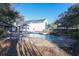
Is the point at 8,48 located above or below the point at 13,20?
below

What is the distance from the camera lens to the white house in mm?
1732

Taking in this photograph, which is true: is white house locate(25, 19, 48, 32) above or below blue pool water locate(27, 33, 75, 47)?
above

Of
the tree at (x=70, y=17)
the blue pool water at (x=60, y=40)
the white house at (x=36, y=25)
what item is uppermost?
the tree at (x=70, y=17)

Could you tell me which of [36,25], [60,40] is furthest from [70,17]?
[36,25]

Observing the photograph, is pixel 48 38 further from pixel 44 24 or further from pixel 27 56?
pixel 27 56

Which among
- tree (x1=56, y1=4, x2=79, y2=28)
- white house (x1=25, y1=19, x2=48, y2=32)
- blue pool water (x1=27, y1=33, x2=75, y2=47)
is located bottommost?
blue pool water (x1=27, y1=33, x2=75, y2=47)

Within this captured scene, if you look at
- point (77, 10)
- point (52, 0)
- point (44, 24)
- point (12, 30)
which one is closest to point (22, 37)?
point (12, 30)

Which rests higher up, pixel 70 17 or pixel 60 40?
pixel 70 17

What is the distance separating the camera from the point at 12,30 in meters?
1.74

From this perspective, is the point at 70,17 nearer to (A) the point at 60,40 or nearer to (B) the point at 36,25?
(A) the point at 60,40

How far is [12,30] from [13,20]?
0.35 ft

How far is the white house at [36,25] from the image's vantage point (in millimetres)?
1732

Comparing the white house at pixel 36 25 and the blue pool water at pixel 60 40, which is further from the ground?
the white house at pixel 36 25

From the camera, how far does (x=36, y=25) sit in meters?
1.76
